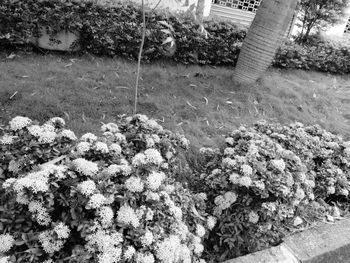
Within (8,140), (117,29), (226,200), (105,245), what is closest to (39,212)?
(105,245)

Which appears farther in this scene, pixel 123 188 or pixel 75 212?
pixel 123 188

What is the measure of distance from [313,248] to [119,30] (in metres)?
3.88

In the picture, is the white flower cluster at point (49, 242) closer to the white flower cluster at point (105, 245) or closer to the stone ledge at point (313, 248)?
the white flower cluster at point (105, 245)

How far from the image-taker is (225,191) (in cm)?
259

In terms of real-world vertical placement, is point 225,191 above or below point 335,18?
below

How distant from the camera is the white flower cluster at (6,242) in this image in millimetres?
1624

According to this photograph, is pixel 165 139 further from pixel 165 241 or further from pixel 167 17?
pixel 167 17

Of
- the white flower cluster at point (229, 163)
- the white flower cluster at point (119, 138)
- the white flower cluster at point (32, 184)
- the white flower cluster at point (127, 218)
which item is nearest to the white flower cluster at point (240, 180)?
the white flower cluster at point (229, 163)

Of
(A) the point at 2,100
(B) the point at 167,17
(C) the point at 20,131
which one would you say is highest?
(B) the point at 167,17

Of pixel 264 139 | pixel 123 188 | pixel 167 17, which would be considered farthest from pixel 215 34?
pixel 123 188

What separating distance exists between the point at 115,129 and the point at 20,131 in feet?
2.15

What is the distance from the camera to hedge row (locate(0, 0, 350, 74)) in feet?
14.8

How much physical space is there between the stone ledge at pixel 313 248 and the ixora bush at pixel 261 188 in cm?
11

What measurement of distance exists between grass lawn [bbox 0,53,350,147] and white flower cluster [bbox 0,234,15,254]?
170cm
